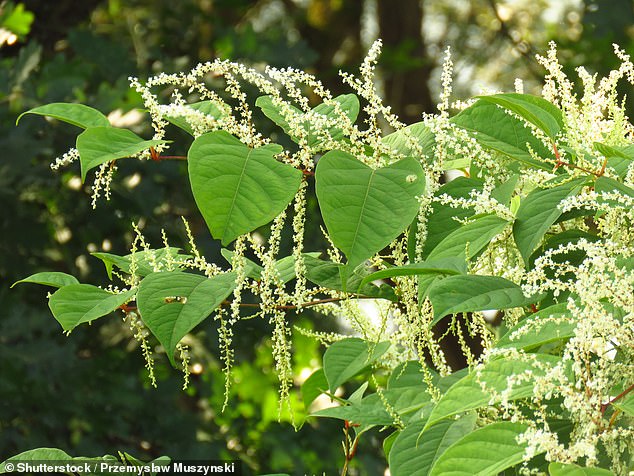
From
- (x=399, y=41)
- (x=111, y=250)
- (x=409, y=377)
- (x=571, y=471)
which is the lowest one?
(x=571, y=471)

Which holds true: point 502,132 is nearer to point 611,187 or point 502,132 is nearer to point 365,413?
point 611,187

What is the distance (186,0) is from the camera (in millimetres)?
3197

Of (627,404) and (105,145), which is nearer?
(627,404)

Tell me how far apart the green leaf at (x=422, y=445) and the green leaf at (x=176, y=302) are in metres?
0.17

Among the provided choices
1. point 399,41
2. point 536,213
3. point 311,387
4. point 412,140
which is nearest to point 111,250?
point 311,387

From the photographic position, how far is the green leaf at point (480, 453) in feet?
1.71

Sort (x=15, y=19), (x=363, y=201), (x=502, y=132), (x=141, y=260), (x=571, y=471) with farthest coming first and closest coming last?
(x=15, y=19) → (x=141, y=260) → (x=502, y=132) → (x=363, y=201) → (x=571, y=471)

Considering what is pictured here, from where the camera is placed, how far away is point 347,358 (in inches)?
30.4

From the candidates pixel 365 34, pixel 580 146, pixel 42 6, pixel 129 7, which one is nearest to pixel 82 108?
pixel 580 146

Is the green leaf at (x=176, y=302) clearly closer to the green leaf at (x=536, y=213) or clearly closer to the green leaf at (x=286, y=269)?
the green leaf at (x=286, y=269)

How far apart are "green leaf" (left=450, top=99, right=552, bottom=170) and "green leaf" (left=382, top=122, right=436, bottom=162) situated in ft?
0.14

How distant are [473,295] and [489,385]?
87 mm

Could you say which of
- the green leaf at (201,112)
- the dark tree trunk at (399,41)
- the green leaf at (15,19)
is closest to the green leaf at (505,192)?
the green leaf at (201,112)

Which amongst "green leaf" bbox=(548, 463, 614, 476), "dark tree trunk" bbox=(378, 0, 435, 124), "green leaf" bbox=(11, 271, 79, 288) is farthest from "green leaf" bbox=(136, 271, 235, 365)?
"dark tree trunk" bbox=(378, 0, 435, 124)
